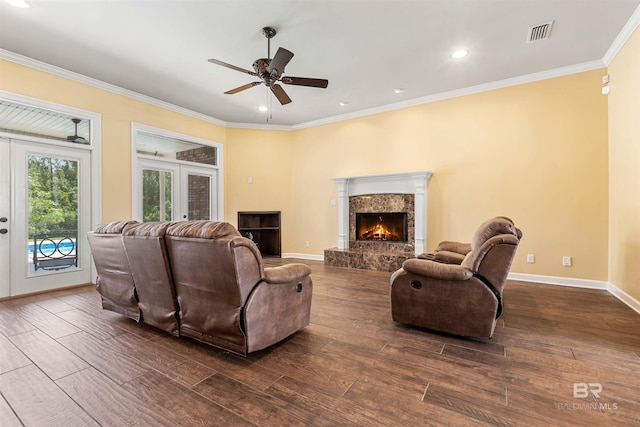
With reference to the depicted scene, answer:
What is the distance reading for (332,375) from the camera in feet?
6.04

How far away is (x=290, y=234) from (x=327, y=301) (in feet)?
11.4

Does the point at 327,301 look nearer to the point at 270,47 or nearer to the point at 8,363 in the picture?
the point at 8,363

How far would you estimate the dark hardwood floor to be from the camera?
1.48 meters

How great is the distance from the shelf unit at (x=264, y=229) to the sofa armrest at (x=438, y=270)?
4.62 metres

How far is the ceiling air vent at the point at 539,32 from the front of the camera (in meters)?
3.10

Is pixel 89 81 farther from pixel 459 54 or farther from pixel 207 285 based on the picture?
pixel 459 54

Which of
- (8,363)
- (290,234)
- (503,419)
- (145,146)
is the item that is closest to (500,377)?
(503,419)

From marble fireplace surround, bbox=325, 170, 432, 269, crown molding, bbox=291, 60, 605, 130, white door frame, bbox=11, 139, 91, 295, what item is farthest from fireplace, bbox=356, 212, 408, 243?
white door frame, bbox=11, 139, 91, 295

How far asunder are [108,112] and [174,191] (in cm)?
166

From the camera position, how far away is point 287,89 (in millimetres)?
4734

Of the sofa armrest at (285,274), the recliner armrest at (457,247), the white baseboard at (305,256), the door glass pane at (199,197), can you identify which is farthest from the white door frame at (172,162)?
the recliner armrest at (457,247)

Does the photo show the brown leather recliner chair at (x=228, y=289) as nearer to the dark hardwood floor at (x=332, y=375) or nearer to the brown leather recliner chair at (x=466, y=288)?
the dark hardwood floor at (x=332, y=375)

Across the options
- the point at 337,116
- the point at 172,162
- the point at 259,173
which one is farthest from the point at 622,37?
the point at 172,162

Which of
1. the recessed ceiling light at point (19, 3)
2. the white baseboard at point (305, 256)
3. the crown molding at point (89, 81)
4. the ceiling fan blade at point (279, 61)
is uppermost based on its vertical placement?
the recessed ceiling light at point (19, 3)
